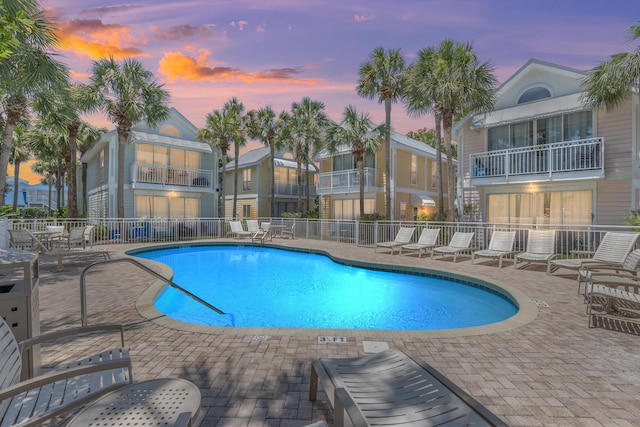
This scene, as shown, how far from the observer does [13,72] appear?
32.3 feet

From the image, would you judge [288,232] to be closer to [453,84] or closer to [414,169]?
[414,169]

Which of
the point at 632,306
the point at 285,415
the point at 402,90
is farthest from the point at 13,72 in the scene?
the point at 402,90

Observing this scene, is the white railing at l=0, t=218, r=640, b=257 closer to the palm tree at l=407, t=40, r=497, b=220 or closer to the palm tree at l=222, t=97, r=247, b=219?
the palm tree at l=407, t=40, r=497, b=220

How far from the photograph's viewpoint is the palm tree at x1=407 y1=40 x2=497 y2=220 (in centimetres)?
1584

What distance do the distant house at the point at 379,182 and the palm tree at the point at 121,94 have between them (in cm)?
1213

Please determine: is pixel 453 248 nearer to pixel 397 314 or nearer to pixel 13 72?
pixel 397 314

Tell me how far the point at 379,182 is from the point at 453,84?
9072 mm

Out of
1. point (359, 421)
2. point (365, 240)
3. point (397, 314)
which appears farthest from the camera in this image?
point (365, 240)

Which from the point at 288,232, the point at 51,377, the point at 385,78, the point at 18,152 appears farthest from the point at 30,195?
the point at 51,377

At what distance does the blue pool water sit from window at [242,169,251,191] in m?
19.9

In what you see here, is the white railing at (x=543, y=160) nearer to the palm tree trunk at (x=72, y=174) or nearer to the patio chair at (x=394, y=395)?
the patio chair at (x=394, y=395)

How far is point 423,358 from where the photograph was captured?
3805 mm

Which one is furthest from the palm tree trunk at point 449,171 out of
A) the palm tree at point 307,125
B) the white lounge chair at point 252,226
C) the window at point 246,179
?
the window at point 246,179

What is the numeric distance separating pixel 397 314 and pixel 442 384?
17.2ft
